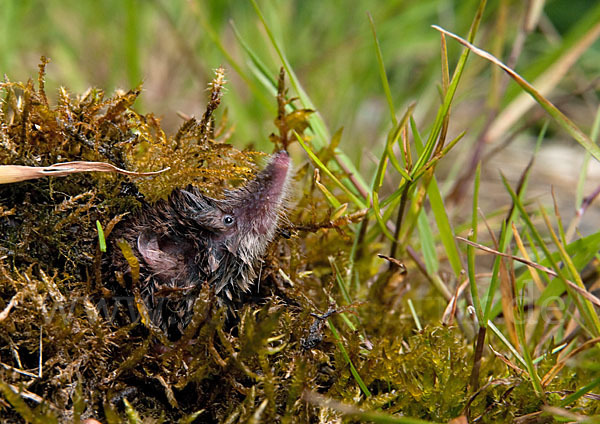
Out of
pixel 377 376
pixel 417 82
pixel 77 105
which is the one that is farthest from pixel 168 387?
pixel 417 82

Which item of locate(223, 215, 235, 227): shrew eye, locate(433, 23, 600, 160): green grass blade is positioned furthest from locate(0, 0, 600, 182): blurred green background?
locate(223, 215, 235, 227): shrew eye

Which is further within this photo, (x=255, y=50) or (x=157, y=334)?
(x=255, y=50)

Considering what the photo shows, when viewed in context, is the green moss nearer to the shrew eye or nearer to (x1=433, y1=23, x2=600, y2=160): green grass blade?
the shrew eye

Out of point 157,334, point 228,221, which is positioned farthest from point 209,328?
point 228,221

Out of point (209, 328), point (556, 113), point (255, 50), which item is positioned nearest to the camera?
point (209, 328)

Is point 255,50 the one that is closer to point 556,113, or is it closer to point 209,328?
point 556,113

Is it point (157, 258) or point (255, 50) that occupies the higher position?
point (255, 50)

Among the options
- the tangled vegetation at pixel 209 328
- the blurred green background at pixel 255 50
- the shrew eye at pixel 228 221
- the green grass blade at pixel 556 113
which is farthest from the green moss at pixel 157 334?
the blurred green background at pixel 255 50

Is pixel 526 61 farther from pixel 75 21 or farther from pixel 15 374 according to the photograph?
pixel 15 374

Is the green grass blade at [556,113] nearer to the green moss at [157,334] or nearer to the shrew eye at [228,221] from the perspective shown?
the green moss at [157,334]
